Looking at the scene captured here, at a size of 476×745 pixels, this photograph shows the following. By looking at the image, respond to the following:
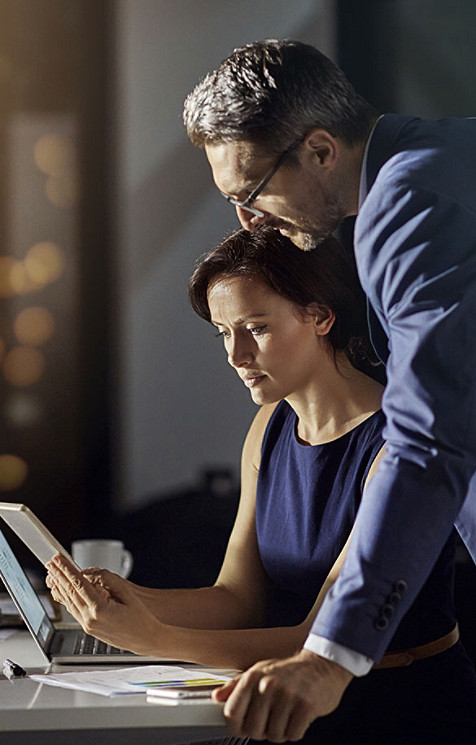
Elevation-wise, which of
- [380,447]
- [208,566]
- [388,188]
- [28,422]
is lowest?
[208,566]

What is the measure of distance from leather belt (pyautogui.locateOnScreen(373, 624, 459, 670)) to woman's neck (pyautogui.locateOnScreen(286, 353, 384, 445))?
0.38m

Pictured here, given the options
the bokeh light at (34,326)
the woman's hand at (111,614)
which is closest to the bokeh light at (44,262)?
the bokeh light at (34,326)

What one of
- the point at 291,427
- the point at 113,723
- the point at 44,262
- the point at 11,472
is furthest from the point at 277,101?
the point at 11,472

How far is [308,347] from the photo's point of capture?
1.60m

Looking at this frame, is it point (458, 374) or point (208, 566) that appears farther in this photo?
point (208, 566)

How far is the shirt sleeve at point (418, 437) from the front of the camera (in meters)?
0.95

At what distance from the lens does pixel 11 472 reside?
2369 mm

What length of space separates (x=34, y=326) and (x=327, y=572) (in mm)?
1181

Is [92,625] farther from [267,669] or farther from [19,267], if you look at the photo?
[19,267]

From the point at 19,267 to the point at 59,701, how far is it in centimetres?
153

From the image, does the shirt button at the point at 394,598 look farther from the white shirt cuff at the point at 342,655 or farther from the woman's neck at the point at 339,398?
the woman's neck at the point at 339,398

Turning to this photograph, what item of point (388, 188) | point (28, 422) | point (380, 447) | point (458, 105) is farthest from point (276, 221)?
point (28, 422)

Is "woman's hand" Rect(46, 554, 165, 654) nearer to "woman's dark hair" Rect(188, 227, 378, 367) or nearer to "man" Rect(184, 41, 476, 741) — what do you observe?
"man" Rect(184, 41, 476, 741)

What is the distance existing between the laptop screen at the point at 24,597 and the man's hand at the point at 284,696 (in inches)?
18.5
